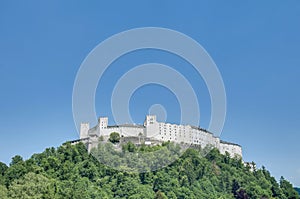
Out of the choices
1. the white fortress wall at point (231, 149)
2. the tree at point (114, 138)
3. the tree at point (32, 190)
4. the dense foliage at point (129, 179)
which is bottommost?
the tree at point (32, 190)

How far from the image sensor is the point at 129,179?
135 ft

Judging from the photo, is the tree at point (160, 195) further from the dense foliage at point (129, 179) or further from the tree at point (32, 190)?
the tree at point (32, 190)

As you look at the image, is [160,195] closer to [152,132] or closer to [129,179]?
[129,179]

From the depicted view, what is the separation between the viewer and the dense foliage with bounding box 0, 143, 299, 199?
3519 cm

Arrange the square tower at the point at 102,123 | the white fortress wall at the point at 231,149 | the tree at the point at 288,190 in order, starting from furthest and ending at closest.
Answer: the white fortress wall at the point at 231,149, the square tower at the point at 102,123, the tree at the point at 288,190

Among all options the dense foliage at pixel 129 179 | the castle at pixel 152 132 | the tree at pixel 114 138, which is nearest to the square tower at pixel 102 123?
the castle at pixel 152 132

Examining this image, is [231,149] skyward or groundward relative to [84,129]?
skyward

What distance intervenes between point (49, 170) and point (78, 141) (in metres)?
13.1

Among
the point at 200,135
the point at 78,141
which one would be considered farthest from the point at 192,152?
the point at 78,141

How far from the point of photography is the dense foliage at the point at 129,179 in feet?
115

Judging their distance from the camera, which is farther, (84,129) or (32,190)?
(84,129)

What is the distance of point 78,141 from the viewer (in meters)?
54.1

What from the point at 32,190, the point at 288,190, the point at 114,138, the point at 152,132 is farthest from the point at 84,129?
the point at 32,190

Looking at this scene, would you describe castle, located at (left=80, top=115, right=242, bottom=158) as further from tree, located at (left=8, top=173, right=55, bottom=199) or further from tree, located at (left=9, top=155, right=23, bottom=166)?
tree, located at (left=8, top=173, right=55, bottom=199)
